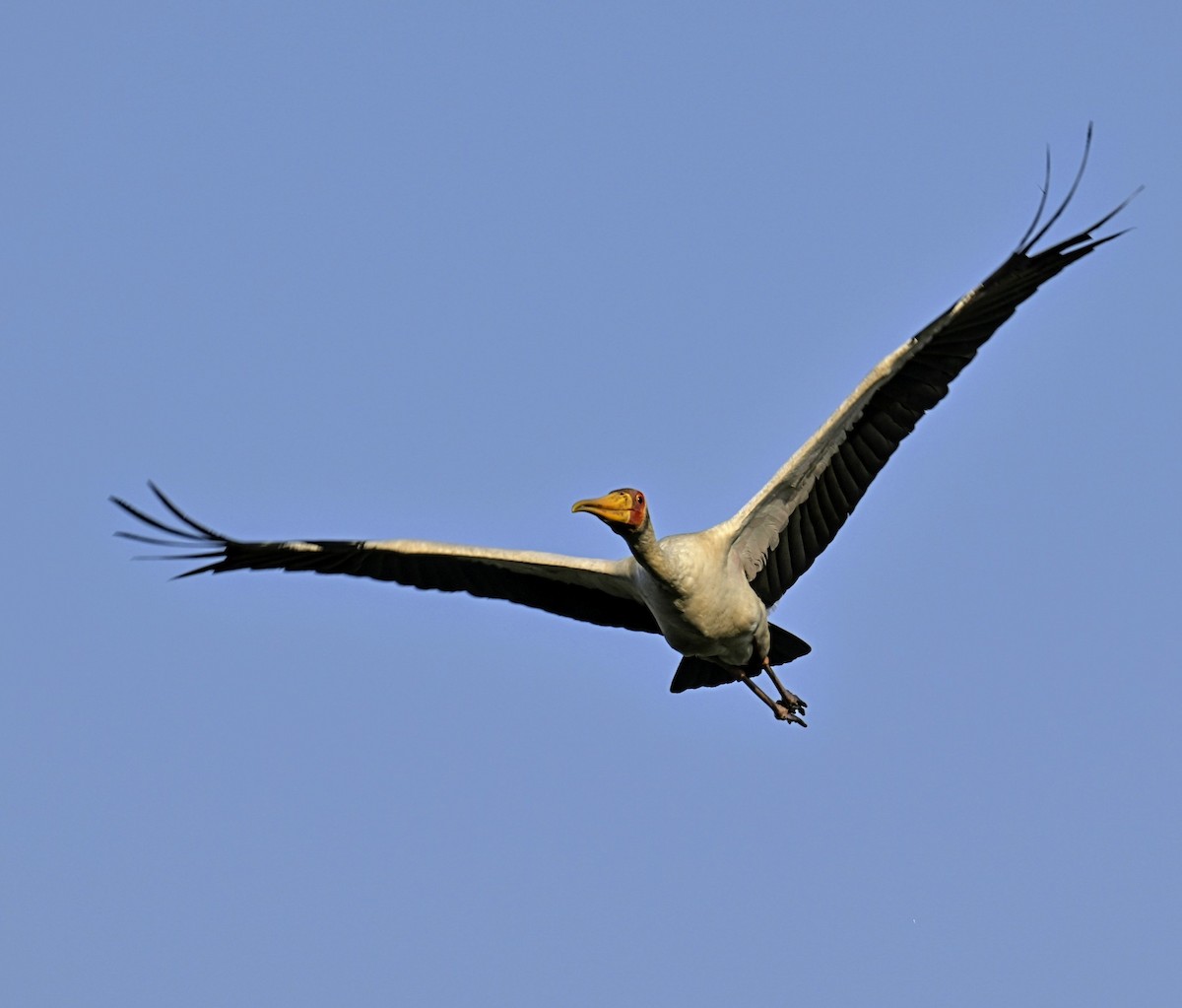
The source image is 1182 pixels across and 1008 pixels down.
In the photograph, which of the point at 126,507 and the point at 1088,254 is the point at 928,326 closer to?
the point at 1088,254

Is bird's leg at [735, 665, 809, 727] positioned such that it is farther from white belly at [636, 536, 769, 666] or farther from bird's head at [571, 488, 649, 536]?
bird's head at [571, 488, 649, 536]

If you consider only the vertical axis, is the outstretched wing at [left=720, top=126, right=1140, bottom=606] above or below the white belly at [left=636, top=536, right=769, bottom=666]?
above

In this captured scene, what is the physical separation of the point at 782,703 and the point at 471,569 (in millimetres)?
2542

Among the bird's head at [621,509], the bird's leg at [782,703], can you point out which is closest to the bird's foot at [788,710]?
the bird's leg at [782,703]

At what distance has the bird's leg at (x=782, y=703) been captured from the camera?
49.7ft

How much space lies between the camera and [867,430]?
47.0ft

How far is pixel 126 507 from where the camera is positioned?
46.3 ft

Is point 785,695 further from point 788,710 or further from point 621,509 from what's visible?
point 621,509

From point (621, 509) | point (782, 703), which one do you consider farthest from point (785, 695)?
point (621, 509)

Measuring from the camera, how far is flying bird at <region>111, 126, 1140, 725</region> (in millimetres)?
13812

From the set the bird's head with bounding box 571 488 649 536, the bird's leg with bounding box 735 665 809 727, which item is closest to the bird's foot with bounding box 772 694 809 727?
the bird's leg with bounding box 735 665 809 727

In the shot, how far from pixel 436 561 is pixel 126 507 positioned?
242 cm

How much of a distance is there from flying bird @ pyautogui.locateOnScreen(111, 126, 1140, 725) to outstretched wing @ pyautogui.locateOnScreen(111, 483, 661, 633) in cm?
1

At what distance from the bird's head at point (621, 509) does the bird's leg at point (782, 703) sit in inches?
83.4
